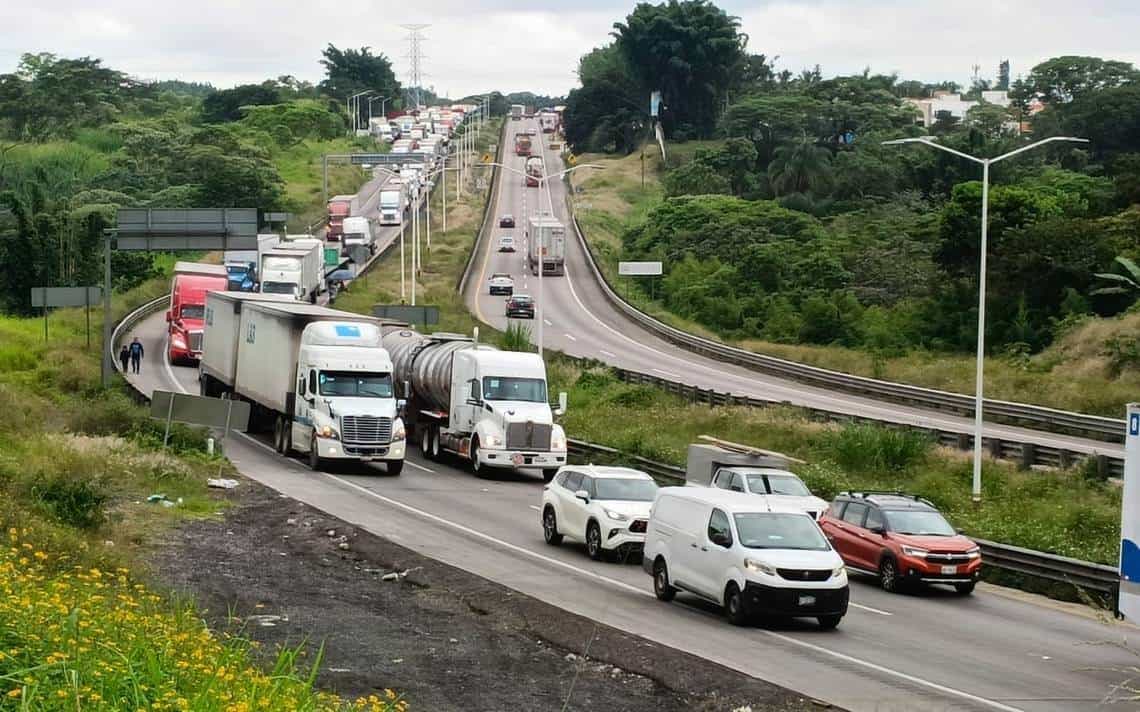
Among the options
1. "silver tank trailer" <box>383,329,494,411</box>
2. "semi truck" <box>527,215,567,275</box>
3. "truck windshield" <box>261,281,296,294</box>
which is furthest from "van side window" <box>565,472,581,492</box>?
"semi truck" <box>527,215,567,275</box>

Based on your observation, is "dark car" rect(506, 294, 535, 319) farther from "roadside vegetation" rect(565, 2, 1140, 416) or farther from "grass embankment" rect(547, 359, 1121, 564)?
"grass embankment" rect(547, 359, 1121, 564)

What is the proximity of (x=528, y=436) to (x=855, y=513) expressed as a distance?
13.5m

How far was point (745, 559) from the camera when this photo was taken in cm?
2133

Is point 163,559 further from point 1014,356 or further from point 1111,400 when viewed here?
point 1014,356

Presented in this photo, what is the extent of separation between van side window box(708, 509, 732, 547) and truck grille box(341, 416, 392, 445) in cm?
1765

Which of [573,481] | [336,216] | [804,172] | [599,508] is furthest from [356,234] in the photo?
[599,508]

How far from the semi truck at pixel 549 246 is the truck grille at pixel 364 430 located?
62.8 metres

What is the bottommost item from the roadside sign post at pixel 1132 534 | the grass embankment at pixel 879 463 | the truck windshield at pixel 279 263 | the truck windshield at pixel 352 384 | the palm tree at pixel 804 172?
the grass embankment at pixel 879 463

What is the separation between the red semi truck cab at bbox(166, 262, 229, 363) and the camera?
2537 inches

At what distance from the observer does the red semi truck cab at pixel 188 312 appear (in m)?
64.4

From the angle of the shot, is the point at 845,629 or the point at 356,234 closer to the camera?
the point at 845,629

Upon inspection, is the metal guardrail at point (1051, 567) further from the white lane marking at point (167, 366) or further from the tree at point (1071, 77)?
the tree at point (1071, 77)

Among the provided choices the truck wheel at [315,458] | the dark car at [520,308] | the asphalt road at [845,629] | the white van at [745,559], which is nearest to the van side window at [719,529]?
the white van at [745,559]

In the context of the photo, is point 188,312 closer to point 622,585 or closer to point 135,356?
point 135,356
